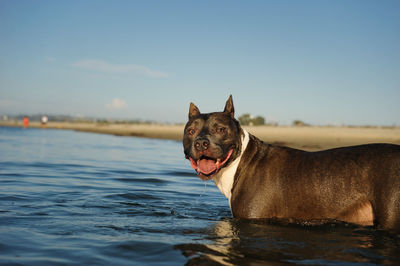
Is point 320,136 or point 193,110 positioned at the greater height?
point 193,110

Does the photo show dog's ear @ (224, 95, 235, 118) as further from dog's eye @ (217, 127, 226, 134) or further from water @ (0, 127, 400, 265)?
water @ (0, 127, 400, 265)

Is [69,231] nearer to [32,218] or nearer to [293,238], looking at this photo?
[32,218]

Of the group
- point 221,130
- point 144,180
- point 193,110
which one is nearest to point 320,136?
point 144,180

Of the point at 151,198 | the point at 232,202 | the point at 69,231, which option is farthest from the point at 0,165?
the point at 232,202

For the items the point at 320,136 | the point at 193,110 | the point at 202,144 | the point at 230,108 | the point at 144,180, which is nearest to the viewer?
the point at 202,144

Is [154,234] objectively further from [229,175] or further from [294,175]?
[294,175]

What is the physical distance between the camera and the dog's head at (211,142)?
568 cm

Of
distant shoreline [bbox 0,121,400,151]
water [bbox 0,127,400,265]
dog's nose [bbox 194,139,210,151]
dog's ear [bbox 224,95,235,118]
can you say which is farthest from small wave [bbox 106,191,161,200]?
distant shoreline [bbox 0,121,400,151]

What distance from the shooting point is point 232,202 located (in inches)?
231

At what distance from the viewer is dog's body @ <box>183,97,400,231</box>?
4.78 m

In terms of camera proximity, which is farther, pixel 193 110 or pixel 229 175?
pixel 193 110

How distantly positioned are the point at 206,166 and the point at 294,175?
1279 millimetres

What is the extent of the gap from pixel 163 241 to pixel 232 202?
138 cm

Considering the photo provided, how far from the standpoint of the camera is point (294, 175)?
5.47 metres
